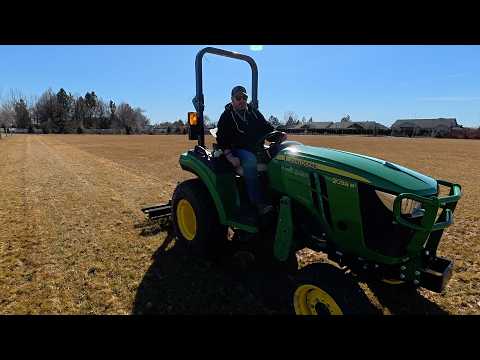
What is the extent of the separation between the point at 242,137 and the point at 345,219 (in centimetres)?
151

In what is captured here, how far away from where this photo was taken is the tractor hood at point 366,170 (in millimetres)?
2426

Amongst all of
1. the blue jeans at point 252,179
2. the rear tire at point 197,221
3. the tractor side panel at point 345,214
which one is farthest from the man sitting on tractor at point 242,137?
the tractor side panel at point 345,214

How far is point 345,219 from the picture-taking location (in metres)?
2.58

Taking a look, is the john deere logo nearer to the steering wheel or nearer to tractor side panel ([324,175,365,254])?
tractor side panel ([324,175,365,254])

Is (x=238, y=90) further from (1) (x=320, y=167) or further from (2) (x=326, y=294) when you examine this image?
(2) (x=326, y=294)

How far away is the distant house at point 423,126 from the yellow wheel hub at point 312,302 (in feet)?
278

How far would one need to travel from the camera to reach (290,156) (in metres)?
3.00

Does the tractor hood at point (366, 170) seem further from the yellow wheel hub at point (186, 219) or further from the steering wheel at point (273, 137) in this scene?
the yellow wheel hub at point (186, 219)

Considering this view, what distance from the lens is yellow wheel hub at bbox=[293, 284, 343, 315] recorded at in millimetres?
2350

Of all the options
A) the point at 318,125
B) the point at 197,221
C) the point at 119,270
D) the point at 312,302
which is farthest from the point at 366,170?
the point at 318,125

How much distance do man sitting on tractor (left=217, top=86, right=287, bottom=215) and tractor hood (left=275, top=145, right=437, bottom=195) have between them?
1.50ft
